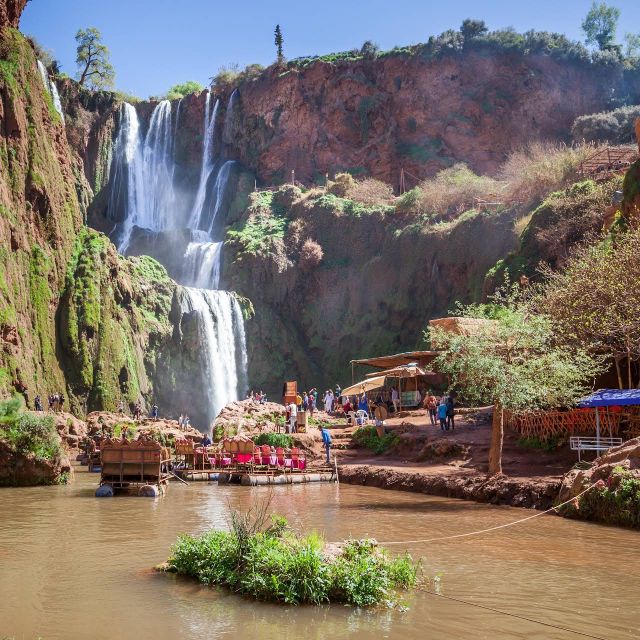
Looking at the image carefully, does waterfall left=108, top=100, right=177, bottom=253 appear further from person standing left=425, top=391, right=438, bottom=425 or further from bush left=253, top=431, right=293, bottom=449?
person standing left=425, top=391, right=438, bottom=425

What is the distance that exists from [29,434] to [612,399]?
20.0 metres

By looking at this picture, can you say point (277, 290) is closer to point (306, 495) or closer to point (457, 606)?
point (306, 495)

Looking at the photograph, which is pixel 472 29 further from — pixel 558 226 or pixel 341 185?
pixel 558 226

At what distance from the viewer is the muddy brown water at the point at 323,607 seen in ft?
29.8

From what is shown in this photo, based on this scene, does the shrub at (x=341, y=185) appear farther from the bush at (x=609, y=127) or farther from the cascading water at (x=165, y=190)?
the bush at (x=609, y=127)

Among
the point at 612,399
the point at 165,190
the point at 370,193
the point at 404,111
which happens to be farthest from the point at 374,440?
the point at 404,111

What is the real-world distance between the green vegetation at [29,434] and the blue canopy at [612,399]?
61.5 feet

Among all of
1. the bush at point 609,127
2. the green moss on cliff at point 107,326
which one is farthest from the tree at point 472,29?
the green moss on cliff at point 107,326

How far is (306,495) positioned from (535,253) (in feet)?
85.0

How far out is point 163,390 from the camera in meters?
54.0

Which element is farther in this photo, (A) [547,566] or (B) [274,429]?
(B) [274,429]

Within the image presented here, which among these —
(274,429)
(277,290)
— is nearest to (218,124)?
(277,290)

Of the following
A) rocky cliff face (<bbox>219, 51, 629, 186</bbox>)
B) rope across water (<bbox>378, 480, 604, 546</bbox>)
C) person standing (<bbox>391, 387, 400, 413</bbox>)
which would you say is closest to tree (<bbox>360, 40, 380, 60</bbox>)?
rocky cliff face (<bbox>219, 51, 629, 186</bbox>)

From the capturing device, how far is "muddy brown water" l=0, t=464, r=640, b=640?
907cm
